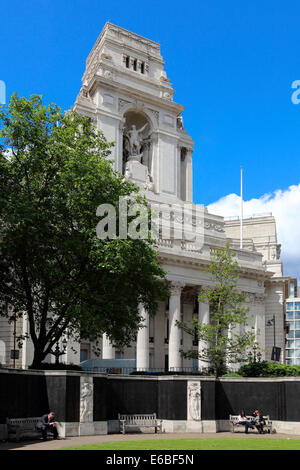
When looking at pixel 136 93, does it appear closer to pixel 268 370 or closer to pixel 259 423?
pixel 268 370

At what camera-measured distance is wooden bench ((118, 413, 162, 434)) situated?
107 ft

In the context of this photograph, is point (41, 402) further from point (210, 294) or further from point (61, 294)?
point (210, 294)

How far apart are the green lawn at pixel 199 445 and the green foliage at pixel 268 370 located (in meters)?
12.2

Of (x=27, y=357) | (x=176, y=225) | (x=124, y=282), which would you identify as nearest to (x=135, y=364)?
(x=27, y=357)

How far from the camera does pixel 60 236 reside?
117 ft

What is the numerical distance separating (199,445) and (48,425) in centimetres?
722

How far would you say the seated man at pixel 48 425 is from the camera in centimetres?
2656

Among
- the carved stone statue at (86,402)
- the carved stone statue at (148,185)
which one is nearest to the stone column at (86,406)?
the carved stone statue at (86,402)

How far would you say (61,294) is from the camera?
35.3 m

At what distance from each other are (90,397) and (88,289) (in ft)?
25.2

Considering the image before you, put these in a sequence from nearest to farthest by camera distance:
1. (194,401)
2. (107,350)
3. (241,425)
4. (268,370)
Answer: (194,401) → (241,425) → (268,370) → (107,350)

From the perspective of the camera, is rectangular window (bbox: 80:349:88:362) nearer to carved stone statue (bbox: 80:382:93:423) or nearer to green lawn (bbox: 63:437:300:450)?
carved stone statue (bbox: 80:382:93:423)

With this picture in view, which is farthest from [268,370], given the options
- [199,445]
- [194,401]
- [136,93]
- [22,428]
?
[136,93]

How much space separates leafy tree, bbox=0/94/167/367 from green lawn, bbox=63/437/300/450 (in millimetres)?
9860
